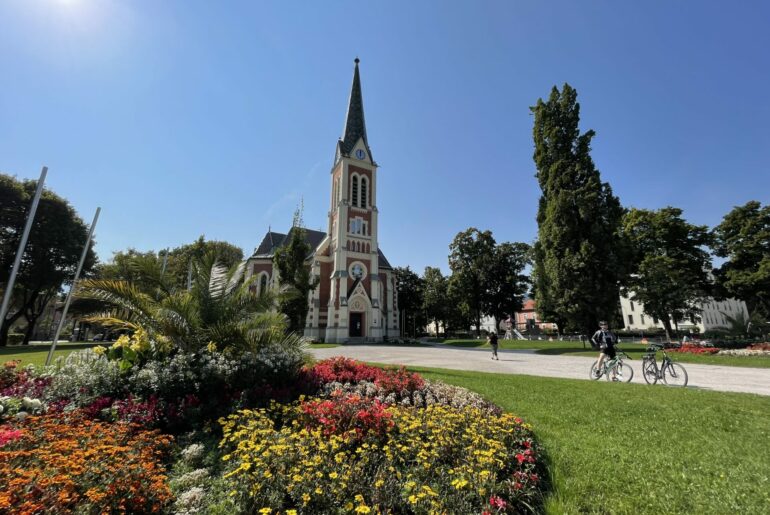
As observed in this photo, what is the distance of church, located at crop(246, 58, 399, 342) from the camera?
3778cm

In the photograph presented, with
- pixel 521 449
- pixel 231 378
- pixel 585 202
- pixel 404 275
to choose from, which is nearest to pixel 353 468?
pixel 521 449

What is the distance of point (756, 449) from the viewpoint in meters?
4.73

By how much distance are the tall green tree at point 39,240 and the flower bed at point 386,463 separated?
3883 centimetres

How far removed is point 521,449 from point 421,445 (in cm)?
138

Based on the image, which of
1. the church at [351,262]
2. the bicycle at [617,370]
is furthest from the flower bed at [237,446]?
the church at [351,262]

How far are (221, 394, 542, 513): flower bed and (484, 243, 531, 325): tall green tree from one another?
4436 cm

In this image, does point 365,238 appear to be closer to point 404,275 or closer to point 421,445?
point 404,275

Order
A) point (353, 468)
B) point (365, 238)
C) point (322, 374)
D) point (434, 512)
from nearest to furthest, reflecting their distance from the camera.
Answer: point (434, 512)
point (353, 468)
point (322, 374)
point (365, 238)

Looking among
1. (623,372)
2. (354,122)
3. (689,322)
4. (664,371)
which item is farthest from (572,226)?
(689,322)

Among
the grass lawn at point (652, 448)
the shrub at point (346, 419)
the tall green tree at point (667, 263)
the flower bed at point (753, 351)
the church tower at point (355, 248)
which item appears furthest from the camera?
the church tower at point (355, 248)

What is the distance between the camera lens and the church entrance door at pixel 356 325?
125ft

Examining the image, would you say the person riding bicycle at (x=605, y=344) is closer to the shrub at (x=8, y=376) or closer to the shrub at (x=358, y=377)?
the shrub at (x=358, y=377)

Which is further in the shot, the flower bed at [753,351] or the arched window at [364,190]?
the arched window at [364,190]

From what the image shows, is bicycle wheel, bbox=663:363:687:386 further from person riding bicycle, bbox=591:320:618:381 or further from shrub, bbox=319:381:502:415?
shrub, bbox=319:381:502:415
